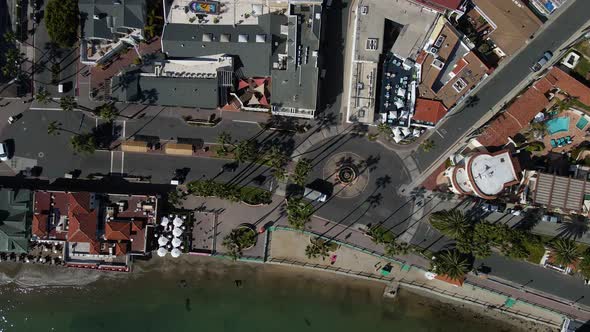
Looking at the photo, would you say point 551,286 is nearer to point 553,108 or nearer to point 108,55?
point 553,108

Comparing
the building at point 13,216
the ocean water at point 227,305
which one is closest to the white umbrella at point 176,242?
the ocean water at point 227,305

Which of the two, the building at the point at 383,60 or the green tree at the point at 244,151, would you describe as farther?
the green tree at the point at 244,151

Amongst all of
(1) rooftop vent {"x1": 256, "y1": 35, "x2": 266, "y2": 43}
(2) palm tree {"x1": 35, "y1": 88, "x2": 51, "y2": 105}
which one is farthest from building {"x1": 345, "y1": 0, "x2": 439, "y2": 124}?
(2) palm tree {"x1": 35, "y1": 88, "x2": 51, "y2": 105}

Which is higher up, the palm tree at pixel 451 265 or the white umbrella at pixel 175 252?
the palm tree at pixel 451 265

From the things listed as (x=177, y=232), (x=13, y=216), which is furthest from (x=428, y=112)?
(x=13, y=216)

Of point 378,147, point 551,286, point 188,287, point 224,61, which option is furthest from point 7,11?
point 551,286

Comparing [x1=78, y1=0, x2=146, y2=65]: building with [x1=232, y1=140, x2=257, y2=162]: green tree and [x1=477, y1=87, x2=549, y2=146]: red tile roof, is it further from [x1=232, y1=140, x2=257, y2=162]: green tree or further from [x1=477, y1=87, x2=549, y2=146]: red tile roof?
[x1=477, y1=87, x2=549, y2=146]: red tile roof

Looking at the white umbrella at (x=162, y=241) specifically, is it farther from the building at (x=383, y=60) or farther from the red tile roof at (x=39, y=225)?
the building at (x=383, y=60)
